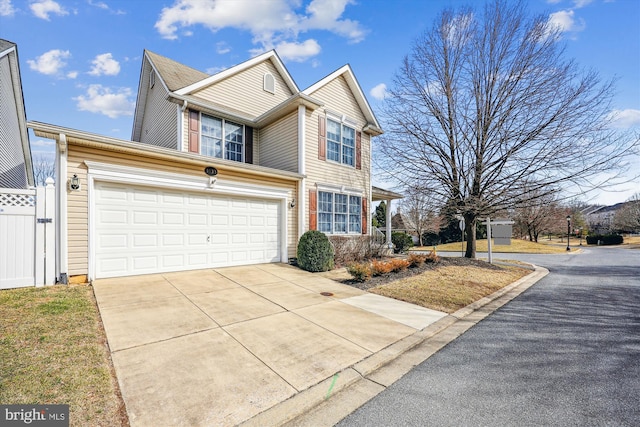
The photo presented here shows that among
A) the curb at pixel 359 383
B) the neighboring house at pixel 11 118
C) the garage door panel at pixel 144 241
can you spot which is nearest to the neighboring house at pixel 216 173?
the garage door panel at pixel 144 241

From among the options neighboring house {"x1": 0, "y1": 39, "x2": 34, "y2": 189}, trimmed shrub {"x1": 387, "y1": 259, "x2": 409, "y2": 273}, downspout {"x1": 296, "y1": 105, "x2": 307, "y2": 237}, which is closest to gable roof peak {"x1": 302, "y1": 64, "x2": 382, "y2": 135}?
downspout {"x1": 296, "y1": 105, "x2": 307, "y2": 237}

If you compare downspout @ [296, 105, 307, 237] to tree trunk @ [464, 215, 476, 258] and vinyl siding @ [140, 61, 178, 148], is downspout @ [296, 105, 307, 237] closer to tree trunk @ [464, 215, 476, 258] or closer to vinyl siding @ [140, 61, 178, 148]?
vinyl siding @ [140, 61, 178, 148]

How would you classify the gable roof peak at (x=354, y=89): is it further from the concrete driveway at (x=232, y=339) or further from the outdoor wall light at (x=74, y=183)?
the concrete driveway at (x=232, y=339)

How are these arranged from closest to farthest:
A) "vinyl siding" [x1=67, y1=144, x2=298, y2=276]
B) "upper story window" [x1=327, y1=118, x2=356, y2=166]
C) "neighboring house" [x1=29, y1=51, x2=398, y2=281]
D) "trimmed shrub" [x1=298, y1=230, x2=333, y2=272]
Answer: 1. "vinyl siding" [x1=67, y1=144, x2=298, y2=276]
2. "neighboring house" [x1=29, y1=51, x2=398, y2=281]
3. "trimmed shrub" [x1=298, y1=230, x2=333, y2=272]
4. "upper story window" [x1=327, y1=118, x2=356, y2=166]

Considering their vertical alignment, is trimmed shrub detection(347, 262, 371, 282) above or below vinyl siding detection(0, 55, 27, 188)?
below

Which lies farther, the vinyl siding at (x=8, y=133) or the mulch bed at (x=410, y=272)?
the vinyl siding at (x=8, y=133)

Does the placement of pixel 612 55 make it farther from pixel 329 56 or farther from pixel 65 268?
pixel 65 268

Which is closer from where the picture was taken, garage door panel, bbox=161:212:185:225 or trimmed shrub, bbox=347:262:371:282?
garage door panel, bbox=161:212:185:225

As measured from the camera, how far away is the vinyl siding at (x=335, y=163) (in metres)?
10.6

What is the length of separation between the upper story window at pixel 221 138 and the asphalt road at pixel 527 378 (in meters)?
9.92

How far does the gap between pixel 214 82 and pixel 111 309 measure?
30.3ft

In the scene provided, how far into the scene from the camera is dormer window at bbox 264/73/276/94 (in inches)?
498

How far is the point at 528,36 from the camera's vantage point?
36.3 feet

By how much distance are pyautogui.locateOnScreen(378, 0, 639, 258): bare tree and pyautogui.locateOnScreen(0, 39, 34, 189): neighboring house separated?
14.8 m
